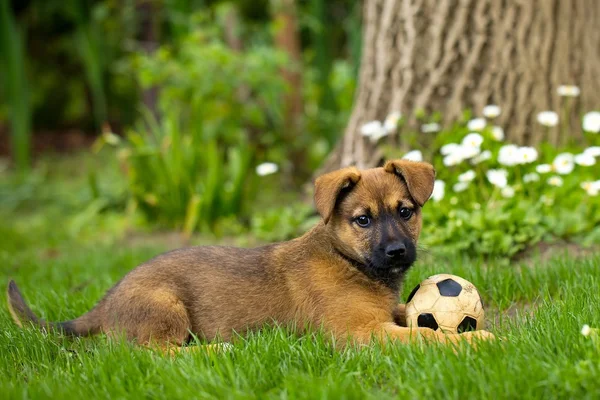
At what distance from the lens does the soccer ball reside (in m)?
3.60

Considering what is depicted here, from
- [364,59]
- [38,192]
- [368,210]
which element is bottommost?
[38,192]

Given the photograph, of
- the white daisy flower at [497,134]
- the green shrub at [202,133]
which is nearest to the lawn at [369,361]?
the white daisy flower at [497,134]

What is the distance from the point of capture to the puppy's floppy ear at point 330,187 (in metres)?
3.79

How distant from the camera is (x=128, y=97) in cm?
1600

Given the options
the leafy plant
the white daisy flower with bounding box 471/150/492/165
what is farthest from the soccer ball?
the white daisy flower with bounding box 471/150/492/165

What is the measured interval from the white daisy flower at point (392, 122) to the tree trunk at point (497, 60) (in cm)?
14

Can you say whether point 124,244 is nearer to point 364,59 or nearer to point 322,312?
point 364,59

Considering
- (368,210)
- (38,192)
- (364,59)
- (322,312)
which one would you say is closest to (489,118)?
(364,59)

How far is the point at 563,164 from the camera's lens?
18.2ft

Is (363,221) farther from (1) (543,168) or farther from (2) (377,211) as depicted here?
(1) (543,168)

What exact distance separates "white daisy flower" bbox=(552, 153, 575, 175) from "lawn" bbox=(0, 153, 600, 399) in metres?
0.92

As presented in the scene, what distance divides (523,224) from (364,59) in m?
2.21

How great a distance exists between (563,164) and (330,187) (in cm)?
249

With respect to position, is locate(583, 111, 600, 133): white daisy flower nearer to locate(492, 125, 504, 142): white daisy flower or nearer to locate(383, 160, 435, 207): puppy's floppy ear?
locate(492, 125, 504, 142): white daisy flower
